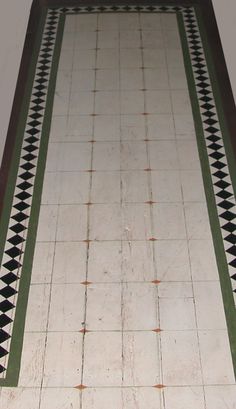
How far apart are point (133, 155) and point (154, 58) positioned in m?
2.10

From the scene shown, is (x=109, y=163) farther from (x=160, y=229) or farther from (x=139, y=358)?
(x=139, y=358)

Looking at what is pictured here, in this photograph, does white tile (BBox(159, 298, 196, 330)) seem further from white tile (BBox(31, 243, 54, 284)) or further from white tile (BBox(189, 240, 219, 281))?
white tile (BBox(31, 243, 54, 284))

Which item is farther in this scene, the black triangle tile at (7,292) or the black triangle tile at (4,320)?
the black triangle tile at (7,292)

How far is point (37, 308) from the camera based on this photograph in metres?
7.71

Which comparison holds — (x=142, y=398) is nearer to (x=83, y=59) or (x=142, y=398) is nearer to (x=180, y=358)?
(x=180, y=358)

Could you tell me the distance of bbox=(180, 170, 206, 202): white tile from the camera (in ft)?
29.0

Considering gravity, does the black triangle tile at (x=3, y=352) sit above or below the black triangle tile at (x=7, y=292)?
below

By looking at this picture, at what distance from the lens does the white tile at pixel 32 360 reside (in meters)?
7.11

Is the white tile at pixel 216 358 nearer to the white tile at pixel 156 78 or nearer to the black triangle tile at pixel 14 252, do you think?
the black triangle tile at pixel 14 252

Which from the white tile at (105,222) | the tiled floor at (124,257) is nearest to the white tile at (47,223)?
the tiled floor at (124,257)

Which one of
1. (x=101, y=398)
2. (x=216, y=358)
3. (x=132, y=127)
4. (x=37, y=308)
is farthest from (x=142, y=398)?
(x=132, y=127)

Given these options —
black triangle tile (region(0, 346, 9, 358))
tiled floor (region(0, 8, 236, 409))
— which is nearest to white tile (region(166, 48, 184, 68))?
tiled floor (region(0, 8, 236, 409))

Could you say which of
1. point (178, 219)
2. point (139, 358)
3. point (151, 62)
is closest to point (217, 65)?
point (151, 62)

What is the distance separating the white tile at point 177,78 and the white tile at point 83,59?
98 centimetres
